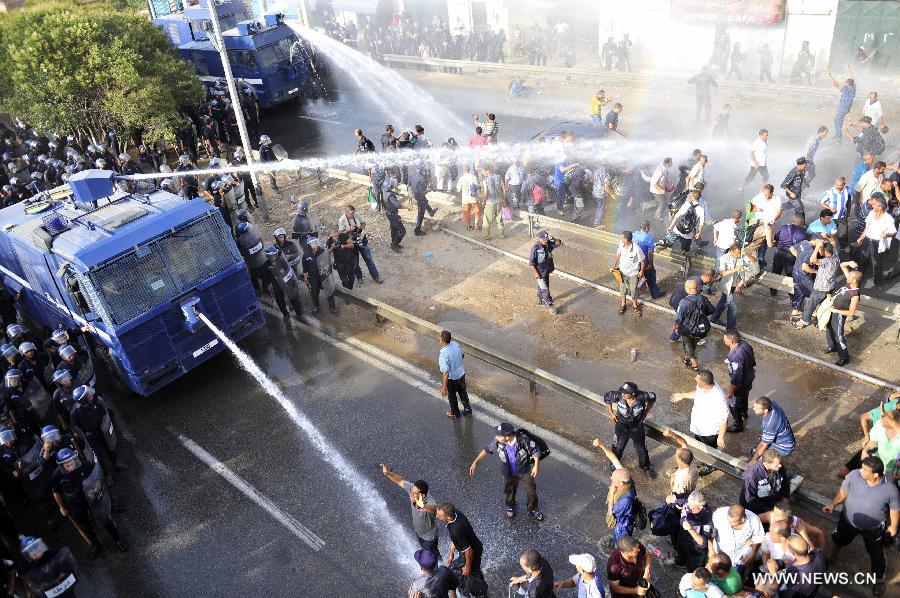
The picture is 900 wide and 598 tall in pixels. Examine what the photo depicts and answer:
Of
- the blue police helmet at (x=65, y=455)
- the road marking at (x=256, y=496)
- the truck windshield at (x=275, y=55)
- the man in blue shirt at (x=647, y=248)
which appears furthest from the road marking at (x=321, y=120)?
the blue police helmet at (x=65, y=455)

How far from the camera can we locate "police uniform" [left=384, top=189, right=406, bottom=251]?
13922 mm

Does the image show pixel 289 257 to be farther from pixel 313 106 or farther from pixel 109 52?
pixel 313 106

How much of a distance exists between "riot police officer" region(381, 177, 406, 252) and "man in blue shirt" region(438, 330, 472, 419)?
17.5 ft

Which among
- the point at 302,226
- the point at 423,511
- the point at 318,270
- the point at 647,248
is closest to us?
the point at 423,511

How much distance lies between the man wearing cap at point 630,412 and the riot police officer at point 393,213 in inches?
283

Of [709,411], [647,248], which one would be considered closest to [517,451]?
[709,411]

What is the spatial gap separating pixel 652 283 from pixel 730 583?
21.3ft

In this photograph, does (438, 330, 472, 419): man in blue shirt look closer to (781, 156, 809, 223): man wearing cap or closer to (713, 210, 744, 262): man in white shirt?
(713, 210, 744, 262): man in white shirt

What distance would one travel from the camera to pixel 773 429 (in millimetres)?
7254

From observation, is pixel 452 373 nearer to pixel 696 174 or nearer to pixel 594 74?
pixel 696 174

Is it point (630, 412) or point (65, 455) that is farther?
point (630, 412)

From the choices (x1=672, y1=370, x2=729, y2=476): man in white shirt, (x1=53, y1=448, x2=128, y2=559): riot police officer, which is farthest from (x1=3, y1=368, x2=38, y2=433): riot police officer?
(x1=672, y1=370, x2=729, y2=476): man in white shirt

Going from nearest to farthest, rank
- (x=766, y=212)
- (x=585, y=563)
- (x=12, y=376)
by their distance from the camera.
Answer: (x=585, y=563) < (x=12, y=376) < (x=766, y=212)

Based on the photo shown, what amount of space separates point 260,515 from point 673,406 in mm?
5504
